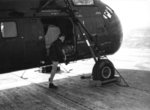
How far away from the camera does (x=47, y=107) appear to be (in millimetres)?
7062

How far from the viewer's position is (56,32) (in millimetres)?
9344

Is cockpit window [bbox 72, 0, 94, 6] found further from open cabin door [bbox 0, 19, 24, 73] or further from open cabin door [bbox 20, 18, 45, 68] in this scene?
open cabin door [bbox 0, 19, 24, 73]

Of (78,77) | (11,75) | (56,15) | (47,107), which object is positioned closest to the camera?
(47,107)

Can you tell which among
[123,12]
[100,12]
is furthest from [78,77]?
[123,12]

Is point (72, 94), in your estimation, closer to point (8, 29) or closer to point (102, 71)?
point (102, 71)

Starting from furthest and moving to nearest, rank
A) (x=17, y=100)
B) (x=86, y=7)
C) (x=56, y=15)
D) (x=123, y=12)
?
1. (x=123, y=12)
2. (x=86, y=7)
3. (x=56, y=15)
4. (x=17, y=100)

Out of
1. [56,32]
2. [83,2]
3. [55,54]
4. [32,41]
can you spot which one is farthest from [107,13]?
[32,41]

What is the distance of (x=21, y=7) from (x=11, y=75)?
4379 mm

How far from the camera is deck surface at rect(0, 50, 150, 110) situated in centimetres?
705

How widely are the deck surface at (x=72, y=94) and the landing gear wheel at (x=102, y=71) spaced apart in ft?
1.43

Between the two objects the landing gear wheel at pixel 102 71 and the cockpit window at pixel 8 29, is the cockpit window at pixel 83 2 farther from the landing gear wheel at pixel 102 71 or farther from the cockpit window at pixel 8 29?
the cockpit window at pixel 8 29

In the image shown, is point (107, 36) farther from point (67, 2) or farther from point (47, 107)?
point (47, 107)

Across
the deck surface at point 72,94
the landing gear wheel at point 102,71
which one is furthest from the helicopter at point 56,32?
the deck surface at point 72,94

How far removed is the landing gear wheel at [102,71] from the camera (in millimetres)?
9383
